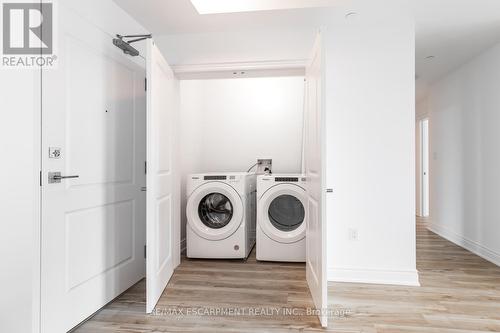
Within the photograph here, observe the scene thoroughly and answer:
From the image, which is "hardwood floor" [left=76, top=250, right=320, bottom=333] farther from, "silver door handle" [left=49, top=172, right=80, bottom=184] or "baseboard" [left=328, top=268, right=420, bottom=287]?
"silver door handle" [left=49, top=172, right=80, bottom=184]

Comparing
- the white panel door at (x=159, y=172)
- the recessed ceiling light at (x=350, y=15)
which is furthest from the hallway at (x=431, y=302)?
the recessed ceiling light at (x=350, y=15)

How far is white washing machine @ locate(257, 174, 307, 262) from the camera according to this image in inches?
123

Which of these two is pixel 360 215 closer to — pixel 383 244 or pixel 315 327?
pixel 383 244

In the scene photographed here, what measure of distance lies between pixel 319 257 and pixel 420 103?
15.9ft

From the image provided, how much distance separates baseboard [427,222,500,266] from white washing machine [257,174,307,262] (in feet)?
6.58

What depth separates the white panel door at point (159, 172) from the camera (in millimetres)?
2016

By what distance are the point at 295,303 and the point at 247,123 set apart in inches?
104

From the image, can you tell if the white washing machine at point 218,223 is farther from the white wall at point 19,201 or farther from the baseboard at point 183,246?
the white wall at point 19,201

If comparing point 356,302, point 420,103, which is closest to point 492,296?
point 356,302

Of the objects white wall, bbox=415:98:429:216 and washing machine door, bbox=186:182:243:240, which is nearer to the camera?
washing machine door, bbox=186:182:243:240

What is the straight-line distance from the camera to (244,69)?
109 inches

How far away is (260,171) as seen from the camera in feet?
13.7

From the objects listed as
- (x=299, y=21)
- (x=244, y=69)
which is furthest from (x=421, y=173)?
(x=244, y=69)

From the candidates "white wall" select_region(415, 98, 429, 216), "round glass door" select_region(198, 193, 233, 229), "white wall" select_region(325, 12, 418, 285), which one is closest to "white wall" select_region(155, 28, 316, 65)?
"white wall" select_region(325, 12, 418, 285)
